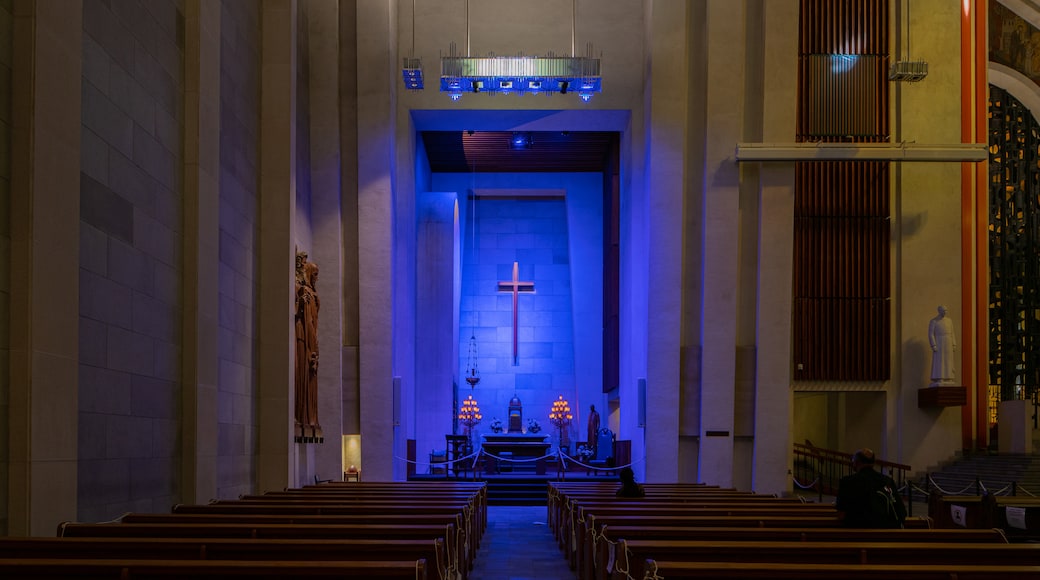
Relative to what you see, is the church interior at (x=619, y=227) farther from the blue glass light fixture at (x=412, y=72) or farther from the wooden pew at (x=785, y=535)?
the wooden pew at (x=785, y=535)

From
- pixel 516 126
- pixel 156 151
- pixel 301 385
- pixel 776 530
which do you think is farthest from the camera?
pixel 516 126

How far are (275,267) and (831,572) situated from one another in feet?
29.4

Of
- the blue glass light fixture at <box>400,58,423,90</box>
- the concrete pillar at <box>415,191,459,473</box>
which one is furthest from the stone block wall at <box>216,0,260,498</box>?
the concrete pillar at <box>415,191,459,473</box>

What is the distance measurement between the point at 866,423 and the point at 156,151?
13.8 metres

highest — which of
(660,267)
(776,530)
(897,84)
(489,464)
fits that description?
(897,84)

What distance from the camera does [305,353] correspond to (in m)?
13.5

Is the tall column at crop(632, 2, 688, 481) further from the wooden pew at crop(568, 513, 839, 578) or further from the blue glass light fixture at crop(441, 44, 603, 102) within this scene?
the wooden pew at crop(568, 513, 839, 578)

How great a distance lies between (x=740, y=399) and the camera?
16516mm

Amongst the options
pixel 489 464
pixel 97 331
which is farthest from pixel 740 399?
pixel 97 331

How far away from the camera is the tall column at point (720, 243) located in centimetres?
1620

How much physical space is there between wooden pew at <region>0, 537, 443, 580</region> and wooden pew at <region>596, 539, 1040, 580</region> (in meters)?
1.08

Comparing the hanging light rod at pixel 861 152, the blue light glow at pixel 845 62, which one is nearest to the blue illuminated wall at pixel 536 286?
the blue light glow at pixel 845 62

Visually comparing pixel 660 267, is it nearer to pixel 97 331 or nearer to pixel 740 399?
pixel 740 399

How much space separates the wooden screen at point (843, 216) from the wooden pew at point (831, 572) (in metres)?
13.5
